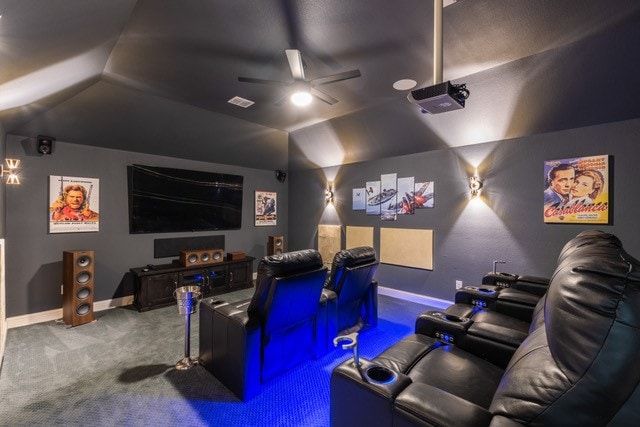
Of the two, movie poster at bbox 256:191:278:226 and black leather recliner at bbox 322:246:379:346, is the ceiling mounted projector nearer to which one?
black leather recliner at bbox 322:246:379:346

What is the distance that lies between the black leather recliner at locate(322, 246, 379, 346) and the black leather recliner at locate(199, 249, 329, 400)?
39 cm

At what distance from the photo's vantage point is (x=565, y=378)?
2.79ft

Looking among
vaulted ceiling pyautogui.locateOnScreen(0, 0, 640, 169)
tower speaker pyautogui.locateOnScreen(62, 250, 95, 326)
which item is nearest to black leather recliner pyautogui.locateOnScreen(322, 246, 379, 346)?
vaulted ceiling pyautogui.locateOnScreen(0, 0, 640, 169)

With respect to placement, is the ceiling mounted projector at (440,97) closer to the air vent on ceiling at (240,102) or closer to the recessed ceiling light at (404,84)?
the recessed ceiling light at (404,84)

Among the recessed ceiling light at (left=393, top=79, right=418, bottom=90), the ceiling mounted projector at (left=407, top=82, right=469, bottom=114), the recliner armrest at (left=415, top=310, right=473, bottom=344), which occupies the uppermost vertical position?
the recessed ceiling light at (left=393, top=79, right=418, bottom=90)

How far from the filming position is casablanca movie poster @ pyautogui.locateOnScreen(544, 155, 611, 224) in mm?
3178

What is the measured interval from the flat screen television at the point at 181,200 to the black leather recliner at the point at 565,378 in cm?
456

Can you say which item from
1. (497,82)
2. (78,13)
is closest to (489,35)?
(497,82)

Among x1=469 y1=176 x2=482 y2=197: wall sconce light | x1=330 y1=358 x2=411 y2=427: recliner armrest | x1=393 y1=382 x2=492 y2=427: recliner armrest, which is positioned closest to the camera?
x1=393 y1=382 x2=492 y2=427: recliner armrest

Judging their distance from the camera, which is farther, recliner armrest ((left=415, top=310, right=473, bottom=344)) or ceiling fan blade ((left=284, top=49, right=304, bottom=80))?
ceiling fan blade ((left=284, top=49, right=304, bottom=80))

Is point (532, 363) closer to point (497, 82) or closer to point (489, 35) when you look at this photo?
point (489, 35)

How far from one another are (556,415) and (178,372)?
2.77m

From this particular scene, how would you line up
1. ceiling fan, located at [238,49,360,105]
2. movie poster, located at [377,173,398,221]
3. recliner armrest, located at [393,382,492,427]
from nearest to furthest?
recliner armrest, located at [393,382,492,427] → ceiling fan, located at [238,49,360,105] → movie poster, located at [377,173,398,221]

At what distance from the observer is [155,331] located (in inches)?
138
